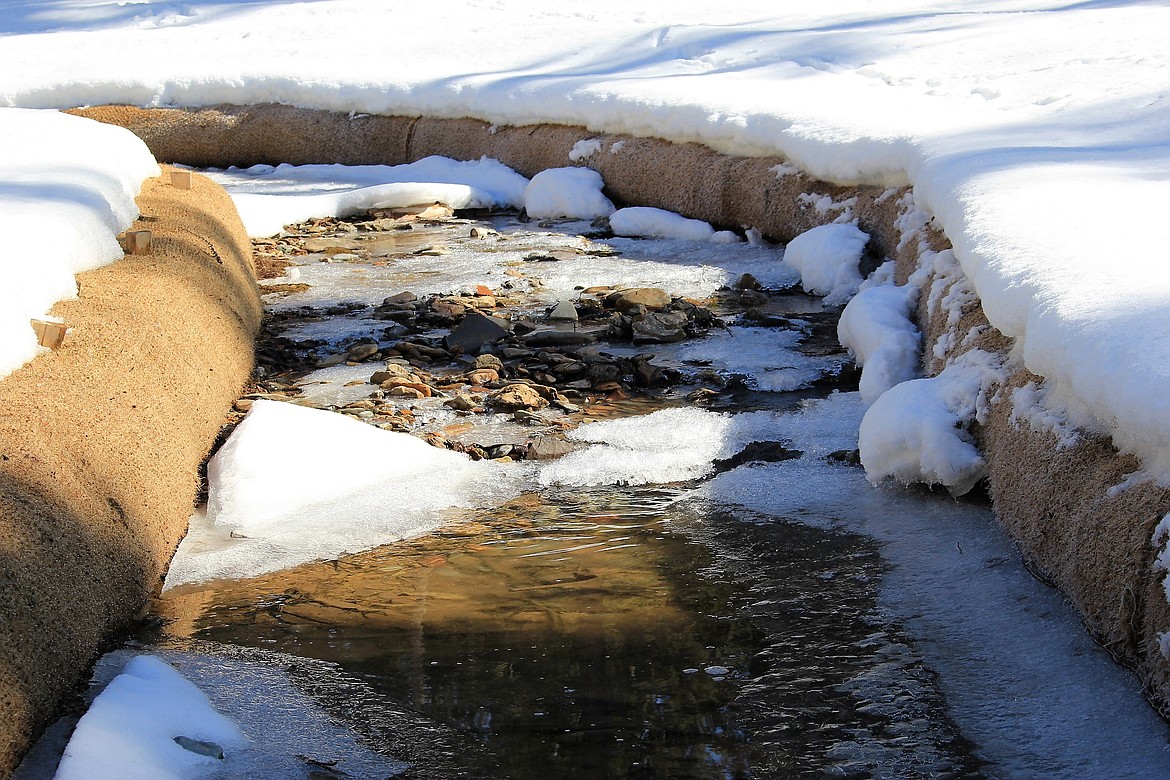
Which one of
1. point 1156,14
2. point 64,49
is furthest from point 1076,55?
point 64,49

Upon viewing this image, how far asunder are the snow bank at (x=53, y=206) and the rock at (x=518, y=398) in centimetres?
144

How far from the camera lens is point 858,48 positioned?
8859 mm

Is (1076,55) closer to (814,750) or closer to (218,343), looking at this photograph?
(218,343)

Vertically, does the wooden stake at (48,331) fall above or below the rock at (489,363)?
above

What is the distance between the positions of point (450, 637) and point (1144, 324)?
167 cm

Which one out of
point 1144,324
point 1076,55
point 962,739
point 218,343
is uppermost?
point 1076,55

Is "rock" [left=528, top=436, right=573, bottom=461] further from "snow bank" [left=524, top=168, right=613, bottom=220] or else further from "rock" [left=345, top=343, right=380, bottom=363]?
"snow bank" [left=524, top=168, right=613, bottom=220]

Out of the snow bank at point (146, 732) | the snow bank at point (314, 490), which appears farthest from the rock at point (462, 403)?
the snow bank at point (146, 732)

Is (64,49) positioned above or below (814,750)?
above

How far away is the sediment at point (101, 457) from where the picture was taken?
7.39 feet

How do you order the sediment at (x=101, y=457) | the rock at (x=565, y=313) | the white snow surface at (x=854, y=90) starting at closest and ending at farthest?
the sediment at (x=101, y=457) → the white snow surface at (x=854, y=90) → the rock at (x=565, y=313)

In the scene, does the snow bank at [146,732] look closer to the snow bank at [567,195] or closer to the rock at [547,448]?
the rock at [547,448]

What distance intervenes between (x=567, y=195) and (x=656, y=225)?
3.22ft

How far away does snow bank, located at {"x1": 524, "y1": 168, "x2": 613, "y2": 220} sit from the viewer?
8094 mm
